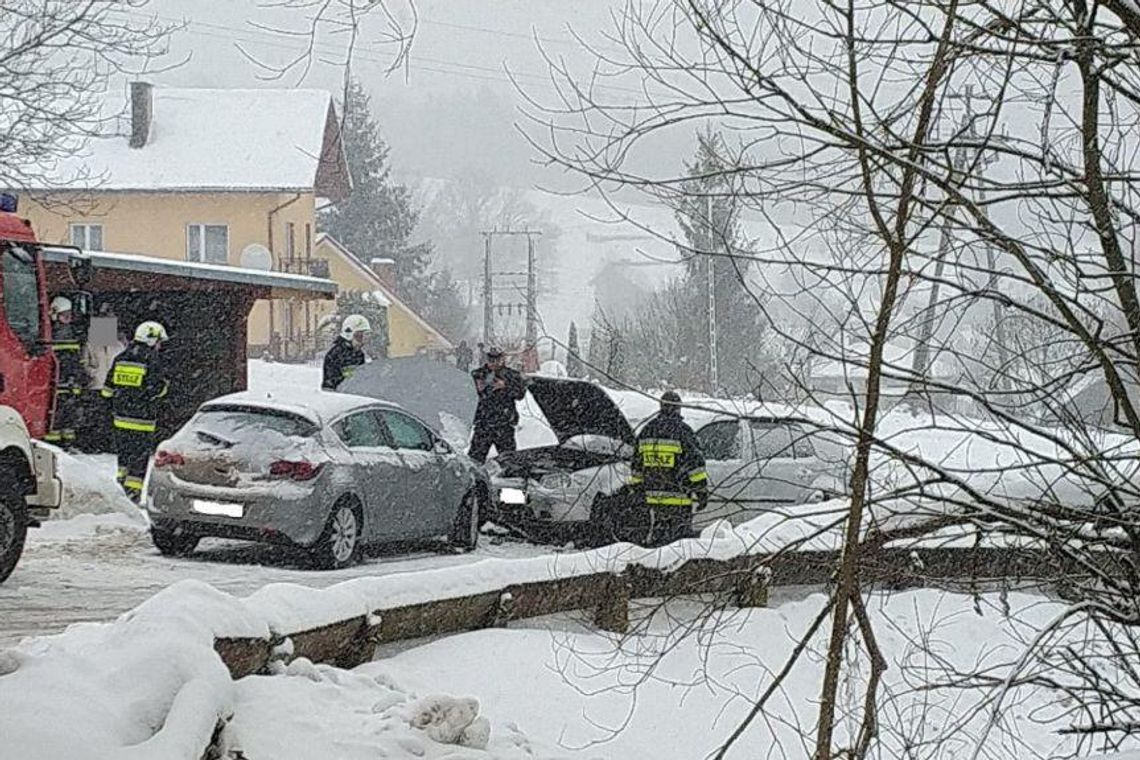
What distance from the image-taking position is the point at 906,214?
5477 millimetres

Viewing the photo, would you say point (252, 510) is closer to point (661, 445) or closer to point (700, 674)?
point (661, 445)

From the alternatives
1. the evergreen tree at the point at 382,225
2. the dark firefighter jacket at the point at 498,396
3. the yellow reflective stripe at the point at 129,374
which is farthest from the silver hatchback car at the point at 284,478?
the evergreen tree at the point at 382,225

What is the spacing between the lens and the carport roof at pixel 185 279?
22.1 meters

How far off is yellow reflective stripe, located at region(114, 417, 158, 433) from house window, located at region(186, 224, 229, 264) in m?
30.8

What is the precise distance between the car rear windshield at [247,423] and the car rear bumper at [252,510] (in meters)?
0.49

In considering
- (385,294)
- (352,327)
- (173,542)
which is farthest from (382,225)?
(173,542)

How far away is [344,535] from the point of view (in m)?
13.9

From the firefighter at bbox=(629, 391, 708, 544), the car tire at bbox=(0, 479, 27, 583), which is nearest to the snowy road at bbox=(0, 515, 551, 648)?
the car tire at bbox=(0, 479, 27, 583)

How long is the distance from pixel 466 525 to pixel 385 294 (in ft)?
108

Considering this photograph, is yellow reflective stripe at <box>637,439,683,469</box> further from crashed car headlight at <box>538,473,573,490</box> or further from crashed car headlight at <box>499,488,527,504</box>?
crashed car headlight at <box>499,488,527,504</box>

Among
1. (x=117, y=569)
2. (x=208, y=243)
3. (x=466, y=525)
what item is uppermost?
(x=208, y=243)

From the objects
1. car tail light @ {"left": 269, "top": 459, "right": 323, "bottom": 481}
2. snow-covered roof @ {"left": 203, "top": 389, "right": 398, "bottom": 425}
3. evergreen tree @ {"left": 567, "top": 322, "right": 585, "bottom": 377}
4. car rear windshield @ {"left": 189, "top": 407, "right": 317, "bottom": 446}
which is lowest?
car tail light @ {"left": 269, "top": 459, "right": 323, "bottom": 481}

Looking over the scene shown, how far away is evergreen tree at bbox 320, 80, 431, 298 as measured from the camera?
5762 centimetres

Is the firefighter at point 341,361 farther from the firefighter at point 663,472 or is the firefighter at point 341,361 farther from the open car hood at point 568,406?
the firefighter at point 663,472
